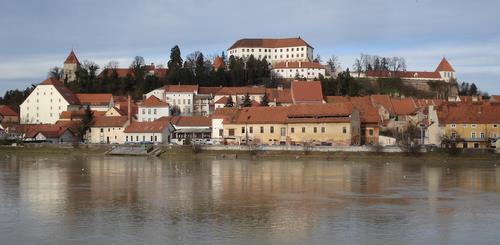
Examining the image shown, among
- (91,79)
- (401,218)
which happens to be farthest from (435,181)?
(91,79)

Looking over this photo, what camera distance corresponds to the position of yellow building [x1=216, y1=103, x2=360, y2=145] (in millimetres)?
53281

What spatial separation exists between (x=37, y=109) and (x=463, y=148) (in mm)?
52213

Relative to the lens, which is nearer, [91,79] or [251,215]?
[251,215]

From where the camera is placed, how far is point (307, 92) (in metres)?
75.6

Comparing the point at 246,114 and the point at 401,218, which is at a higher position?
the point at 246,114

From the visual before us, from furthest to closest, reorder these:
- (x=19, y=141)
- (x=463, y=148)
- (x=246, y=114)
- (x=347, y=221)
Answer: (x=19, y=141) < (x=246, y=114) < (x=463, y=148) < (x=347, y=221)

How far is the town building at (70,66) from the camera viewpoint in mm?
101188

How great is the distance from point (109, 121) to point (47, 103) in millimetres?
Answer: 17243

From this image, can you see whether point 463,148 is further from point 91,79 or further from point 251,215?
point 91,79

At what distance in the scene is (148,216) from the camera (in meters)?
20.1

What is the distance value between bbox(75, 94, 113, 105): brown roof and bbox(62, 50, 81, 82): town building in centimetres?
2083

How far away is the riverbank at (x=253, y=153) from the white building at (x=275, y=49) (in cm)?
5824

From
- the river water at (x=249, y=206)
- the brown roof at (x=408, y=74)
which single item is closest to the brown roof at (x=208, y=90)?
the brown roof at (x=408, y=74)

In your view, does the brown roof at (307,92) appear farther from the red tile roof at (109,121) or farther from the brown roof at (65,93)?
the brown roof at (65,93)
